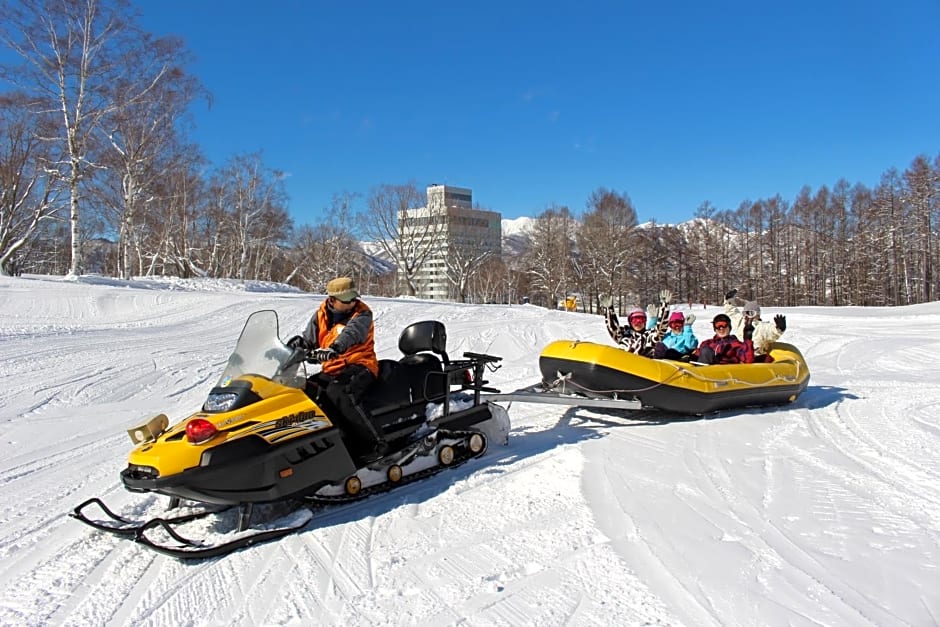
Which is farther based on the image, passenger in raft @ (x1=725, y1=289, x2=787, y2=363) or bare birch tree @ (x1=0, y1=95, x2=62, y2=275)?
bare birch tree @ (x1=0, y1=95, x2=62, y2=275)

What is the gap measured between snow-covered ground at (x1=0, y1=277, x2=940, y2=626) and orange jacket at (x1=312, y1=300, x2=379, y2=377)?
3.29 feet

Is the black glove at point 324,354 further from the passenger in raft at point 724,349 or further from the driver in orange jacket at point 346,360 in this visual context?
the passenger in raft at point 724,349

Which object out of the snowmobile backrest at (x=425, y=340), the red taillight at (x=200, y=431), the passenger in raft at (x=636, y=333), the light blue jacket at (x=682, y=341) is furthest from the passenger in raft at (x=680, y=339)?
the red taillight at (x=200, y=431)

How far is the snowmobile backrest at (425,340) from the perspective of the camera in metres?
5.08

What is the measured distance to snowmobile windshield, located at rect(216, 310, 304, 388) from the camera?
398 cm

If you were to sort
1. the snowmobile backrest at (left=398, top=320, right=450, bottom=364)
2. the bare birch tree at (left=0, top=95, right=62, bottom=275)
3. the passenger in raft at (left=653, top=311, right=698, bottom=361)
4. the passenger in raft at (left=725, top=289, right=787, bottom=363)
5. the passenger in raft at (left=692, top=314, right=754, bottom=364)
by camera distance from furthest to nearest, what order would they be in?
the bare birch tree at (left=0, top=95, right=62, bottom=275) → the passenger in raft at (left=653, top=311, right=698, bottom=361) → the passenger in raft at (left=725, top=289, right=787, bottom=363) → the passenger in raft at (left=692, top=314, right=754, bottom=364) → the snowmobile backrest at (left=398, top=320, right=450, bottom=364)

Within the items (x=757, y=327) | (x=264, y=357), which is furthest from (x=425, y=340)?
(x=757, y=327)

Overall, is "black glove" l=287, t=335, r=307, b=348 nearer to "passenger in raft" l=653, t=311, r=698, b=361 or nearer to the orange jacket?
the orange jacket

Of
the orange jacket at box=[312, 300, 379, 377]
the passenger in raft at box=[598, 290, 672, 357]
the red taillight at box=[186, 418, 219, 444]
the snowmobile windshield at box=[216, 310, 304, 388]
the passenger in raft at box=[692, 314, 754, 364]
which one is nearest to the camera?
the red taillight at box=[186, 418, 219, 444]

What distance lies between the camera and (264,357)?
403 cm

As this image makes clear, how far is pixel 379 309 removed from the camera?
19.5m

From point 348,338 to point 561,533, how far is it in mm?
1977

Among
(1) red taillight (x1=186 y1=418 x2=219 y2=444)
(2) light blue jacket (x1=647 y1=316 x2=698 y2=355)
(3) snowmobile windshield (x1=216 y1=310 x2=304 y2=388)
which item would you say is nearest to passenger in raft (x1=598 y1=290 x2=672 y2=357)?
(2) light blue jacket (x1=647 y1=316 x2=698 y2=355)

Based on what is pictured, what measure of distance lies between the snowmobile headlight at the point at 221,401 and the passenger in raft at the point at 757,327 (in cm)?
649
